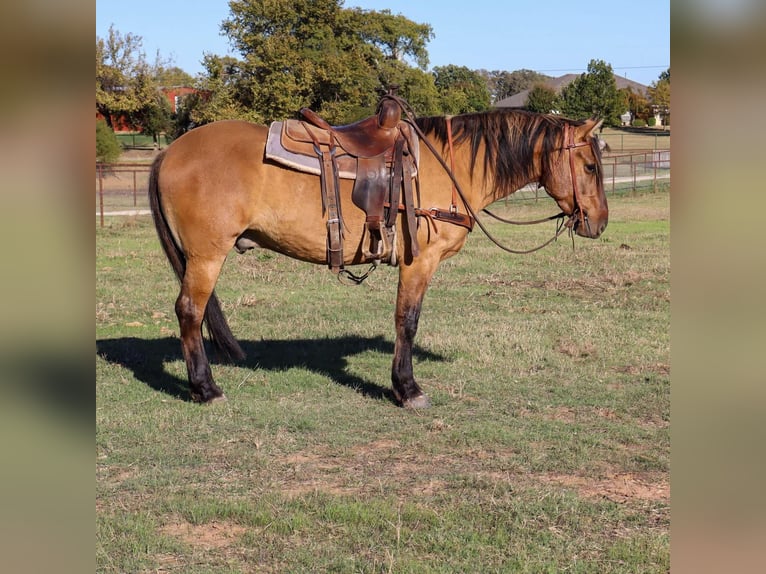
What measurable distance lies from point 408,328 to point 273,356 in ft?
6.30

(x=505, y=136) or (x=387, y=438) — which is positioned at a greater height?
(x=505, y=136)

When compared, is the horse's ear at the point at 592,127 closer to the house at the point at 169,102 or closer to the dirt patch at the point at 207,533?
the dirt patch at the point at 207,533

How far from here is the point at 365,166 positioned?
5.94 m

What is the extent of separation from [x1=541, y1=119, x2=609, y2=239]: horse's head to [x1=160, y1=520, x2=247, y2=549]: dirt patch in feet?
12.0

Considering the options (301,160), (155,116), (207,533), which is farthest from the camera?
(155,116)

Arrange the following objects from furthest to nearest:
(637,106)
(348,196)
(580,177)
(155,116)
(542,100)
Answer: (637,106), (542,100), (155,116), (580,177), (348,196)

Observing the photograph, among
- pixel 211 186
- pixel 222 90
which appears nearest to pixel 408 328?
pixel 211 186

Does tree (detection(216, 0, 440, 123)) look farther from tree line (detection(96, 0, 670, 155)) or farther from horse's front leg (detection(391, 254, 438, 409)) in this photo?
horse's front leg (detection(391, 254, 438, 409))

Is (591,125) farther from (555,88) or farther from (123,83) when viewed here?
(555,88)

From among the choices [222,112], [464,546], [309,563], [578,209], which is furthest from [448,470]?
[222,112]

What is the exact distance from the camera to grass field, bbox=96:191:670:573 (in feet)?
12.7
